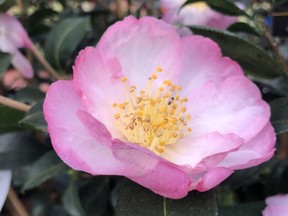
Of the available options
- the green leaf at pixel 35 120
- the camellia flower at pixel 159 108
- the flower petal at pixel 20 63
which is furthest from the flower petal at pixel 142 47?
the flower petal at pixel 20 63

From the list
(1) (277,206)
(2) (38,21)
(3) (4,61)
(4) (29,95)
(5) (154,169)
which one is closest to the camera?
(5) (154,169)

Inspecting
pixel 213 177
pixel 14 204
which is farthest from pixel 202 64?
pixel 14 204

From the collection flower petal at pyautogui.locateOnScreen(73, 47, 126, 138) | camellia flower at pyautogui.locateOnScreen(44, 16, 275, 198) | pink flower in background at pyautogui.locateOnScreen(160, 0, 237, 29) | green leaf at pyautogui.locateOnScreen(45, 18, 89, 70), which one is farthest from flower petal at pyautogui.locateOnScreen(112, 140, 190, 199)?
pink flower in background at pyautogui.locateOnScreen(160, 0, 237, 29)

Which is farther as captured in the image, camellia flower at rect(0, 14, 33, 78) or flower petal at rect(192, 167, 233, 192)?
camellia flower at rect(0, 14, 33, 78)

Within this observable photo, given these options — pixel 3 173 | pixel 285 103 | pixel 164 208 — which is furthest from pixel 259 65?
pixel 3 173

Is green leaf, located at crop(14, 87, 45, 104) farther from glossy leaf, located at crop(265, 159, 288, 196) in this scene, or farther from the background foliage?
glossy leaf, located at crop(265, 159, 288, 196)

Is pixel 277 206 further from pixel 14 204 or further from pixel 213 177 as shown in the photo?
pixel 14 204
